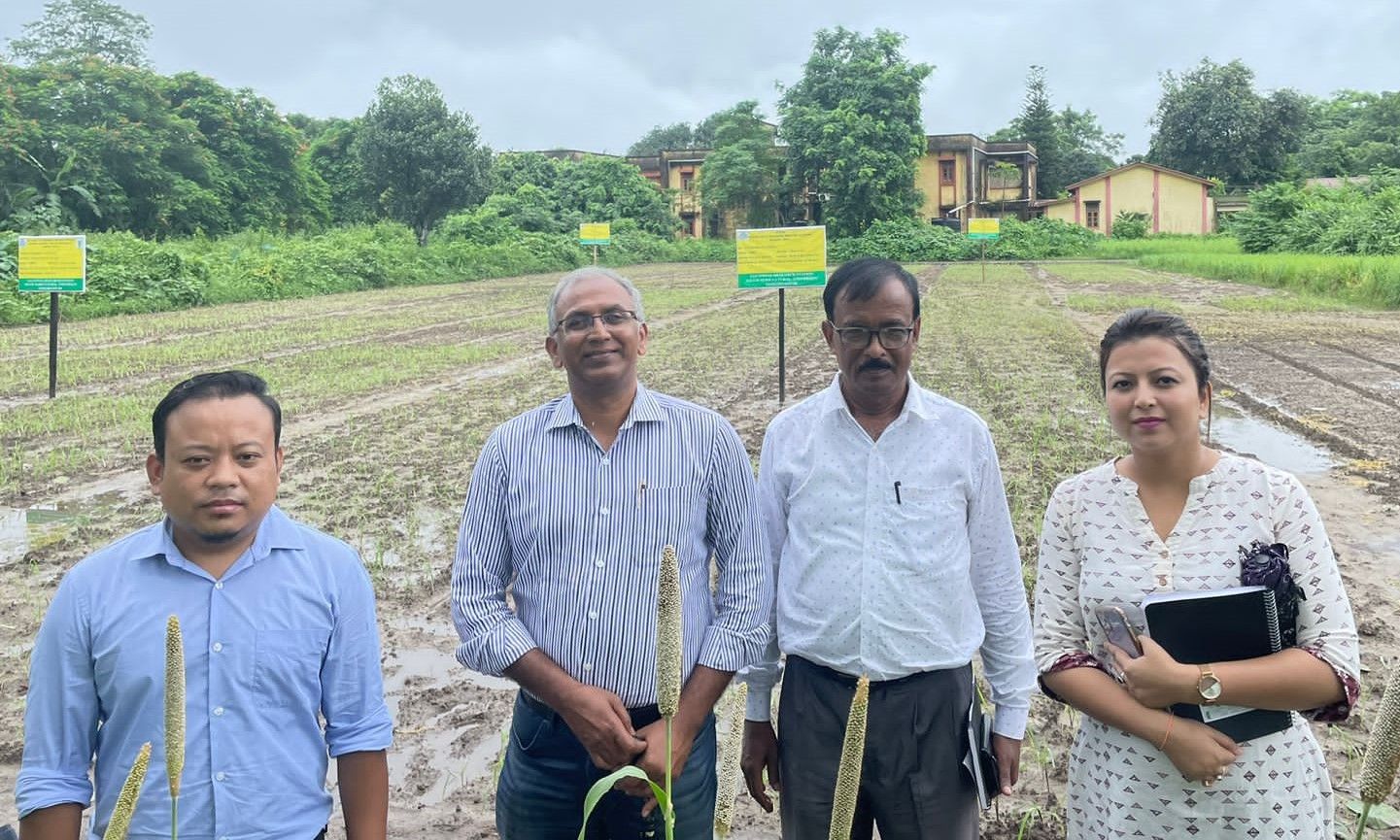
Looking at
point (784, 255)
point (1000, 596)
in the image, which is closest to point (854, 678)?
point (1000, 596)

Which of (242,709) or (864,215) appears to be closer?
(242,709)

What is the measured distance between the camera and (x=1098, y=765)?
7.01ft

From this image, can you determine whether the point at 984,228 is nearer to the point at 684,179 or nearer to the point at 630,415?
the point at 684,179

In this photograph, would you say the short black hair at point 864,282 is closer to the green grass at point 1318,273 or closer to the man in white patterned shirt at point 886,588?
the man in white patterned shirt at point 886,588

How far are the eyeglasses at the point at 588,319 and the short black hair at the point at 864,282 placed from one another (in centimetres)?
45

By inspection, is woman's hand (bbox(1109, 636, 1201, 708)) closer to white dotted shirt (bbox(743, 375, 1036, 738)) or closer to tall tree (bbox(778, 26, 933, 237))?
white dotted shirt (bbox(743, 375, 1036, 738))

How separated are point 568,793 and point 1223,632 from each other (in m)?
1.31

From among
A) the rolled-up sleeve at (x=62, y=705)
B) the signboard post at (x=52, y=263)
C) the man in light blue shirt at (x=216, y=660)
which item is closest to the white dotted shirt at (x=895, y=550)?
the man in light blue shirt at (x=216, y=660)

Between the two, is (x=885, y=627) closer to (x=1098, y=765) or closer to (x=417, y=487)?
(x=1098, y=765)

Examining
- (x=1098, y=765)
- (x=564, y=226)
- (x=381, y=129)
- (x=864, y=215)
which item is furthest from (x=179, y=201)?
(x=1098, y=765)

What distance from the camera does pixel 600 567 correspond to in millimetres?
2221

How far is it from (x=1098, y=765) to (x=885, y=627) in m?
0.49

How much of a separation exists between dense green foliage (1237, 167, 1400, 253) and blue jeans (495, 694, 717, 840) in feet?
93.6

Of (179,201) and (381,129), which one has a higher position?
(381,129)
